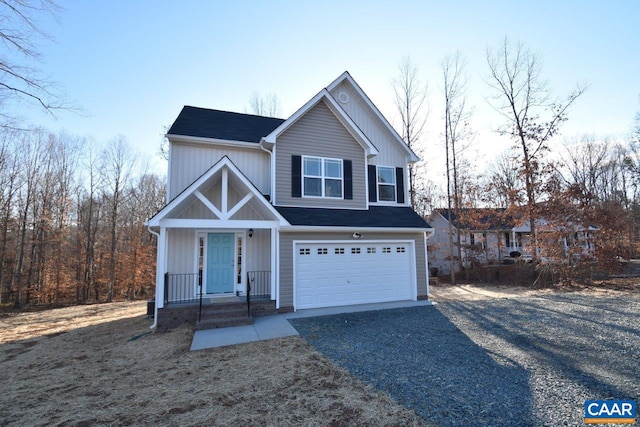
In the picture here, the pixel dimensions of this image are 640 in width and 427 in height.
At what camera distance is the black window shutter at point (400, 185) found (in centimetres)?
1211

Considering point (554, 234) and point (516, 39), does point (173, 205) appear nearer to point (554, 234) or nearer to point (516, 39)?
point (554, 234)

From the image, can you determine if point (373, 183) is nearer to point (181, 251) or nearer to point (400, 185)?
point (400, 185)

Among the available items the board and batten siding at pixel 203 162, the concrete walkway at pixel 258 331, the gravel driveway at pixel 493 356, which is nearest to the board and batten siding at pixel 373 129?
the board and batten siding at pixel 203 162

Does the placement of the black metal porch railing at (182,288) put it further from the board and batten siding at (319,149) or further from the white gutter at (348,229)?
the board and batten siding at (319,149)

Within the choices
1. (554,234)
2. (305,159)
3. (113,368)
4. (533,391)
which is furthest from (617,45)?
(113,368)

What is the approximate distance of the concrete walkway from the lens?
669cm

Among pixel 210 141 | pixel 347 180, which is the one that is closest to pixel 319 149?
pixel 347 180

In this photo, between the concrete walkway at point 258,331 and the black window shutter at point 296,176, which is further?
the black window shutter at point 296,176

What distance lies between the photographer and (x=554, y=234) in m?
14.8

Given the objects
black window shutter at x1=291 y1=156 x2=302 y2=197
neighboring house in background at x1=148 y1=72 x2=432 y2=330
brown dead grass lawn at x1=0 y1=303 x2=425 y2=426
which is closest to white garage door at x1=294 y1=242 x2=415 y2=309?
neighboring house in background at x1=148 y1=72 x2=432 y2=330

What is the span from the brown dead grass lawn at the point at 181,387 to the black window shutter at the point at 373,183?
659cm

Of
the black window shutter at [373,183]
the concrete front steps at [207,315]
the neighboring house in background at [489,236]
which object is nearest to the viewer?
the concrete front steps at [207,315]

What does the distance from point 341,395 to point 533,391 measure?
2.65 meters

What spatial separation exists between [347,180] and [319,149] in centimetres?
153
